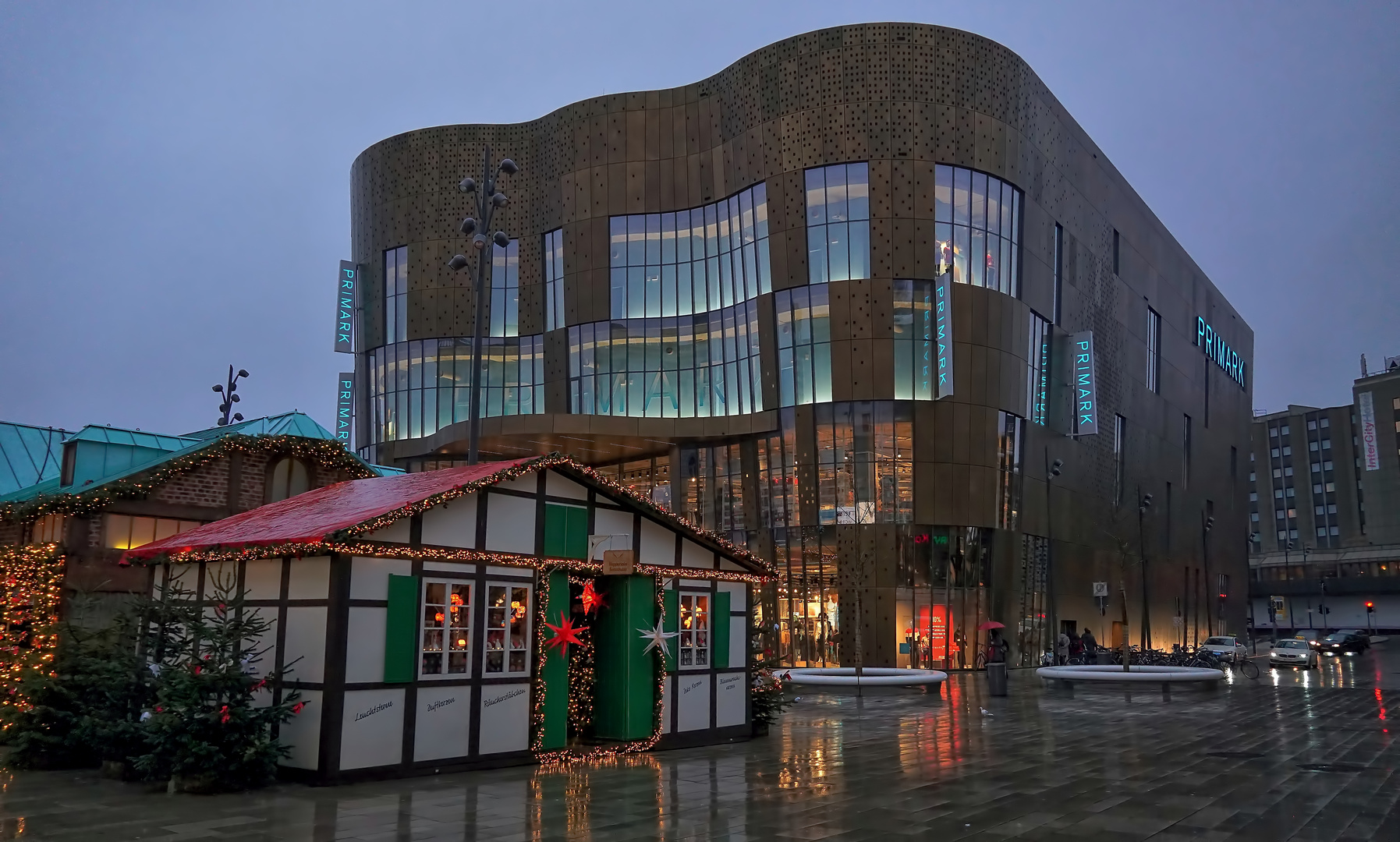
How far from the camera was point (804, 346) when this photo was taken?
48.8m

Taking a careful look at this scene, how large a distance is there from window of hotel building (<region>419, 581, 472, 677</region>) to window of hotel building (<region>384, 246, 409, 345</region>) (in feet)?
154

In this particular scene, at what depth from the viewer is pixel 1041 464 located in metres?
54.2

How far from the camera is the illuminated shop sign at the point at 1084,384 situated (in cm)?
5466

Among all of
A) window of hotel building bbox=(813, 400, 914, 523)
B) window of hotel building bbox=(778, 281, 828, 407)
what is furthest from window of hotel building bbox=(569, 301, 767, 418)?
window of hotel building bbox=(813, 400, 914, 523)

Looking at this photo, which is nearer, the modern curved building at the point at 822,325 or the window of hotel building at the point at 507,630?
the window of hotel building at the point at 507,630

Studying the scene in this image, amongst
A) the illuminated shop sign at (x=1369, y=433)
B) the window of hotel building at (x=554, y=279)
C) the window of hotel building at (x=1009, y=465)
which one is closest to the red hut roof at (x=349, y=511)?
the window of hotel building at (x=1009, y=465)

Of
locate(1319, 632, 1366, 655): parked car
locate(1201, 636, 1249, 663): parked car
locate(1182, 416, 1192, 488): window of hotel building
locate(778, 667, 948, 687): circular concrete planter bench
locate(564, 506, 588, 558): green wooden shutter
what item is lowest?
locate(1319, 632, 1366, 655): parked car

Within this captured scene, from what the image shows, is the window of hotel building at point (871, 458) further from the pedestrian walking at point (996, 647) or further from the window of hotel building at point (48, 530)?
the window of hotel building at point (48, 530)

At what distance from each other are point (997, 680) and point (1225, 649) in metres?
32.6

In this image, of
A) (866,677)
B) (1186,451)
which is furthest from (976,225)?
(1186,451)

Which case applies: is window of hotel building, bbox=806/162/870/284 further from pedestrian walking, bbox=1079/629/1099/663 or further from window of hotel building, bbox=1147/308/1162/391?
window of hotel building, bbox=1147/308/1162/391

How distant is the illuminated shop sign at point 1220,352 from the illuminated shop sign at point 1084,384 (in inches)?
1263

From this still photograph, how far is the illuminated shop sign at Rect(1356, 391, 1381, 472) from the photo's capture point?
A: 116812 millimetres

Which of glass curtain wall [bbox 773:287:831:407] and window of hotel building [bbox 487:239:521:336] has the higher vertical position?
window of hotel building [bbox 487:239:521:336]
